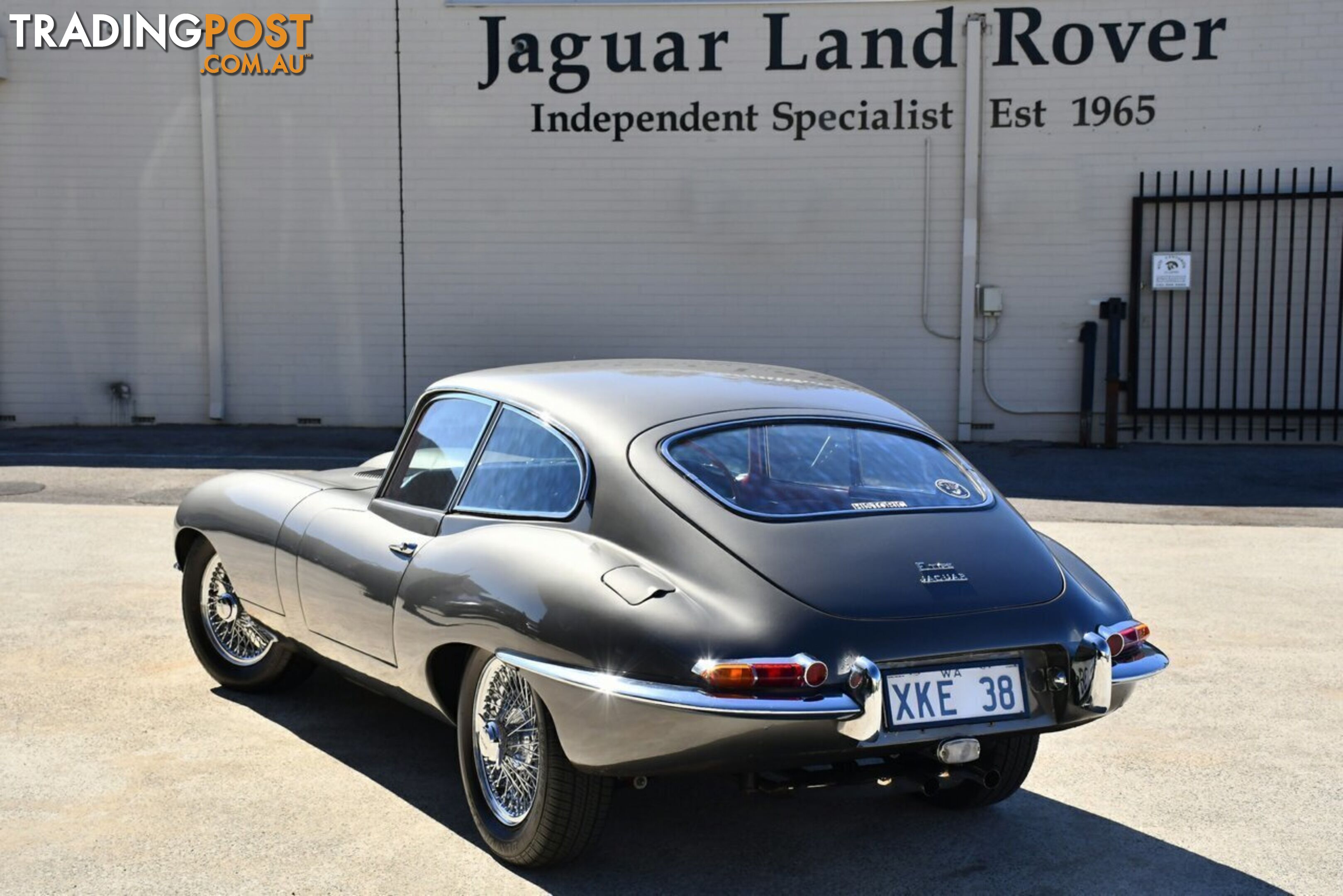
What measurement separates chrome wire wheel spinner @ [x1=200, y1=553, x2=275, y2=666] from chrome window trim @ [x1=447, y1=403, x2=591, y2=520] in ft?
5.07

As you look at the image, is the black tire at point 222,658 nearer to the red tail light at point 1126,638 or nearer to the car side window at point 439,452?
the car side window at point 439,452

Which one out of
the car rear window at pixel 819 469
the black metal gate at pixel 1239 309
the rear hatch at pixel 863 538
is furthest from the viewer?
the black metal gate at pixel 1239 309

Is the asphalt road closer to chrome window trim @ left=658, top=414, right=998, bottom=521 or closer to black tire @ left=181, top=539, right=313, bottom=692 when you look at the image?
black tire @ left=181, top=539, right=313, bottom=692

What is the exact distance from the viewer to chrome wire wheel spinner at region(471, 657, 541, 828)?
396 centimetres

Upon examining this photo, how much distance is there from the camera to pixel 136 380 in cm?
1627

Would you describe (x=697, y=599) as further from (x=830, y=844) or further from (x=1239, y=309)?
(x=1239, y=309)

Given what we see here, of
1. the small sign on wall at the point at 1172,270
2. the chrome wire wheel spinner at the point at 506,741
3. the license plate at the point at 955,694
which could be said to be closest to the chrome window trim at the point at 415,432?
the chrome wire wheel spinner at the point at 506,741

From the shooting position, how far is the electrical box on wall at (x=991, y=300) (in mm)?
15227

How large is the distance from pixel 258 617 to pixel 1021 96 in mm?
11934

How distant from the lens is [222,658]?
582cm

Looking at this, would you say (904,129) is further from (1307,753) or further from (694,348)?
(1307,753)

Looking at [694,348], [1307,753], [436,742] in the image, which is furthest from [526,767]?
[694,348]

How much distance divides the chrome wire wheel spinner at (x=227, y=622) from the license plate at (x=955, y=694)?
9.79 feet

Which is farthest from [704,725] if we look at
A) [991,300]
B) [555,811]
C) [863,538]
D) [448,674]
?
[991,300]
